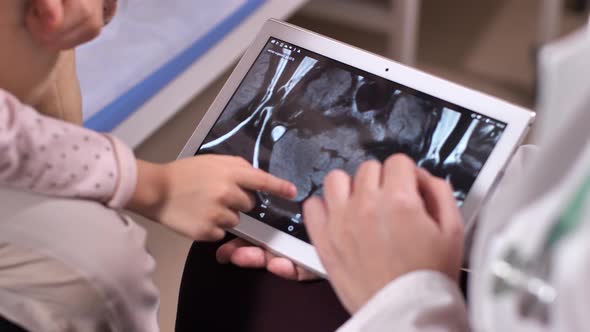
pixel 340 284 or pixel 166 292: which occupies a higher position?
pixel 340 284

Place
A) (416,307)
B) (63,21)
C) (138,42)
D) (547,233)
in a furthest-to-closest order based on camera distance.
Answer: (138,42)
(63,21)
(416,307)
(547,233)

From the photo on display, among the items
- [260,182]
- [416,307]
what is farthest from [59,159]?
[416,307]

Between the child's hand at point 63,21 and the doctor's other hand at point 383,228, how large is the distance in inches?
9.1

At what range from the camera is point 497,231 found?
345 millimetres

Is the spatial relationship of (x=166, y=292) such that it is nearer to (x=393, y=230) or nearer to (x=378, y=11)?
(x=393, y=230)

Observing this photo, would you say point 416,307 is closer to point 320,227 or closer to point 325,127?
point 320,227

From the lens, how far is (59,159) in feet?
1.69

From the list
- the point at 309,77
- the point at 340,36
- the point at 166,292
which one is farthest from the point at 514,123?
the point at 340,36

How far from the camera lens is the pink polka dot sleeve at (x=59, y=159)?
501 mm

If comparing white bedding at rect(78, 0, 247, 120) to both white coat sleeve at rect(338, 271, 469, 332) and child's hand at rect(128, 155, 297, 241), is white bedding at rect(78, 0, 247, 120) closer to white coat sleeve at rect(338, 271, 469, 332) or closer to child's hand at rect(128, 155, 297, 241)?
child's hand at rect(128, 155, 297, 241)

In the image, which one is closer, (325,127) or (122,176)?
(122,176)

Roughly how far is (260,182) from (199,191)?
50 millimetres

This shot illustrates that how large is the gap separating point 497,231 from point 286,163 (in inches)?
12.6

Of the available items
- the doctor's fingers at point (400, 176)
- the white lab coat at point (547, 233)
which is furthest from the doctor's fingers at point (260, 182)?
the white lab coat at point (547, 233)
